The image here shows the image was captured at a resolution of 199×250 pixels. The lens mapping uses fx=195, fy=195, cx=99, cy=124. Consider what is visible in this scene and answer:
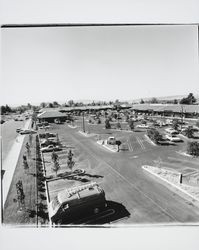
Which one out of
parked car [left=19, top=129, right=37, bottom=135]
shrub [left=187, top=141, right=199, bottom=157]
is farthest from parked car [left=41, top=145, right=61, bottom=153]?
shrub [left=187, top=141, right=199, bottom=157]

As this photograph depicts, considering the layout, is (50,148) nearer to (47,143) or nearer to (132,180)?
(47,143)

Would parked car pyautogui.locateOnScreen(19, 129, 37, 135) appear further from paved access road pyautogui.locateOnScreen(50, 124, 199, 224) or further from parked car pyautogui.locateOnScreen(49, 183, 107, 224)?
parked car pyautogui.locateOnScreen(49, 183, 107, 224)

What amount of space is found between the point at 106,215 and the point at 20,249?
7.61 ft

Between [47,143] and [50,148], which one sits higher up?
[47,143]

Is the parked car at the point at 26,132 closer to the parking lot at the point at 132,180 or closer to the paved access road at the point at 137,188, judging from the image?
the parking lot at the point at 132,180

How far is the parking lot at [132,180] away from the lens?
17.7ft

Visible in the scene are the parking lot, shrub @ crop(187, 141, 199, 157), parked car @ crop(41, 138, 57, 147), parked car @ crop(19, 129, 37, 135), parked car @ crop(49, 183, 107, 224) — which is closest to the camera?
parked car @ crop(49, 183, 107, 224)

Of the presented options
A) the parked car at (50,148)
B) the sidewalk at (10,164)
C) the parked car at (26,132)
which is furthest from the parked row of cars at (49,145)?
the parked car at (26,132)

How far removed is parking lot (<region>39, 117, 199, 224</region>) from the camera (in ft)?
17.7

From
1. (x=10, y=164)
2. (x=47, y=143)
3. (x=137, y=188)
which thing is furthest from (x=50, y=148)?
(x=137, y=188)

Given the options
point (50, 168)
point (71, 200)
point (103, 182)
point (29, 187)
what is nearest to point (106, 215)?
point (71, 200)

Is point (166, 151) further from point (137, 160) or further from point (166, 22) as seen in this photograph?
point (166, 22)

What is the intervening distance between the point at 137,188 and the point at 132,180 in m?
0.58

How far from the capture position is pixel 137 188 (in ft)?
21.7
